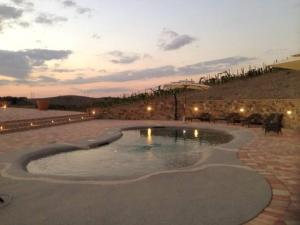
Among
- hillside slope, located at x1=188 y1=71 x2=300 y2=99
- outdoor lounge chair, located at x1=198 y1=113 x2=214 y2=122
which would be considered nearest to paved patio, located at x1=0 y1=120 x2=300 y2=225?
outdoor lounge chair, located at x1=198 y1=113 x2=214 y2=122

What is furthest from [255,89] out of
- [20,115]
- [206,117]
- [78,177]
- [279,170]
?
[78,177]

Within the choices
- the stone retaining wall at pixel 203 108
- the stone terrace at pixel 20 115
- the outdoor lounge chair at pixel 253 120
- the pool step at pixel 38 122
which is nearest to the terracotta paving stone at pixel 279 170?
the stone retaining wall at pixel 203 108

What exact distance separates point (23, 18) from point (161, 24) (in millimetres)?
9583

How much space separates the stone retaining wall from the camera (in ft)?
56.1

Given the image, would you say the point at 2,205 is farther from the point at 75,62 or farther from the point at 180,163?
the point at 75,62

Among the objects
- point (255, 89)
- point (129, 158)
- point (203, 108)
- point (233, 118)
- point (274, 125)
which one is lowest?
point (129, 158)

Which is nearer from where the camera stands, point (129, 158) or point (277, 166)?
point (277, 166)

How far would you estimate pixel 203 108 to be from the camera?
74.1 feet

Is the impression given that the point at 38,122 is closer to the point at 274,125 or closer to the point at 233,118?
the point at 233,118

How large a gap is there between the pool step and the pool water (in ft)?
22.7

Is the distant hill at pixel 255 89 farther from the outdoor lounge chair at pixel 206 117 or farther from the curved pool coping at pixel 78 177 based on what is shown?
the curved pool coping at pixel 78 177

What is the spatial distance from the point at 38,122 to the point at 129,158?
39.5 feet

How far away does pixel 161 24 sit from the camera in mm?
21734

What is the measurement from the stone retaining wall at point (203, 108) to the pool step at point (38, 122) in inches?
92.3
